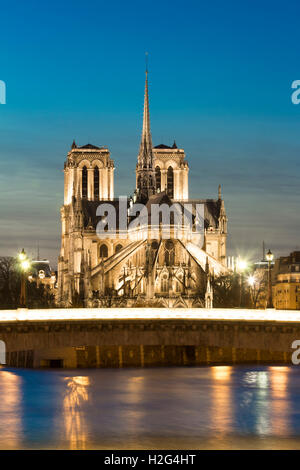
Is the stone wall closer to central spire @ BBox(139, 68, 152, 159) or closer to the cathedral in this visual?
the cathedral

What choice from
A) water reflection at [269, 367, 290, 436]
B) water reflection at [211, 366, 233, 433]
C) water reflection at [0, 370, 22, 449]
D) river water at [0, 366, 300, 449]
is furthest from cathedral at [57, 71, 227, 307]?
water reflection at [0, 370, 22, 449]

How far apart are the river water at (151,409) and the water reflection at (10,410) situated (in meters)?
0.03

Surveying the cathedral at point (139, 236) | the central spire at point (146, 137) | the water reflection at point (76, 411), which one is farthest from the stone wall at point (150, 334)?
the central spire at point (146, 137)

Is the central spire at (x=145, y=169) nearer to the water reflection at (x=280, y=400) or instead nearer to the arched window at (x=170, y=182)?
the arched window at (x=170, y=182)

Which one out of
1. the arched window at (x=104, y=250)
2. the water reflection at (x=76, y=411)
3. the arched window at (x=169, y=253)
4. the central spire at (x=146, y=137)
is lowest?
the water reflection at (x=76, y=411)

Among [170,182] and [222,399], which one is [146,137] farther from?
[222,399]

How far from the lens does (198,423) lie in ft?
135

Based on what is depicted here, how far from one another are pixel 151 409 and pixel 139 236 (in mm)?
93141

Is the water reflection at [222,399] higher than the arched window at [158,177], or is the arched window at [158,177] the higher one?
the arched window at [158,177]

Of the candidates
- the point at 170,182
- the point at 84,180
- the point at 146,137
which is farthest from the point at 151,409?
the point at 170,182

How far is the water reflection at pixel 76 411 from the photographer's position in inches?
1460

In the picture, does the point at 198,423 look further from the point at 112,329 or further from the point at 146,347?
the point at 146,347

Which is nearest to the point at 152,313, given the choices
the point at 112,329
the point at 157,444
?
the point at 112,329
